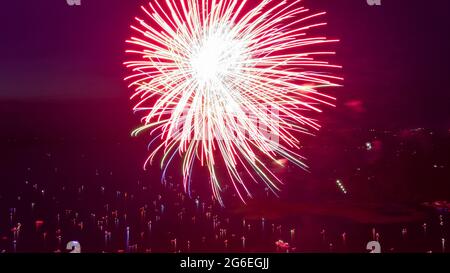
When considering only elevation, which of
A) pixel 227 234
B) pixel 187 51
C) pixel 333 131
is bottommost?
pixel 227 234

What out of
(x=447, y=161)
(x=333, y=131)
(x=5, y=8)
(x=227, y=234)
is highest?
(x=5, y=8)

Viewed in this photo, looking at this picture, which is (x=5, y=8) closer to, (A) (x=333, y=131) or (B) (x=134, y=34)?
(B) (x=134, y=34)

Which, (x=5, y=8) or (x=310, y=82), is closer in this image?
(x=5, y=8)

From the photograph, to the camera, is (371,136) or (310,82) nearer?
(310,82)
